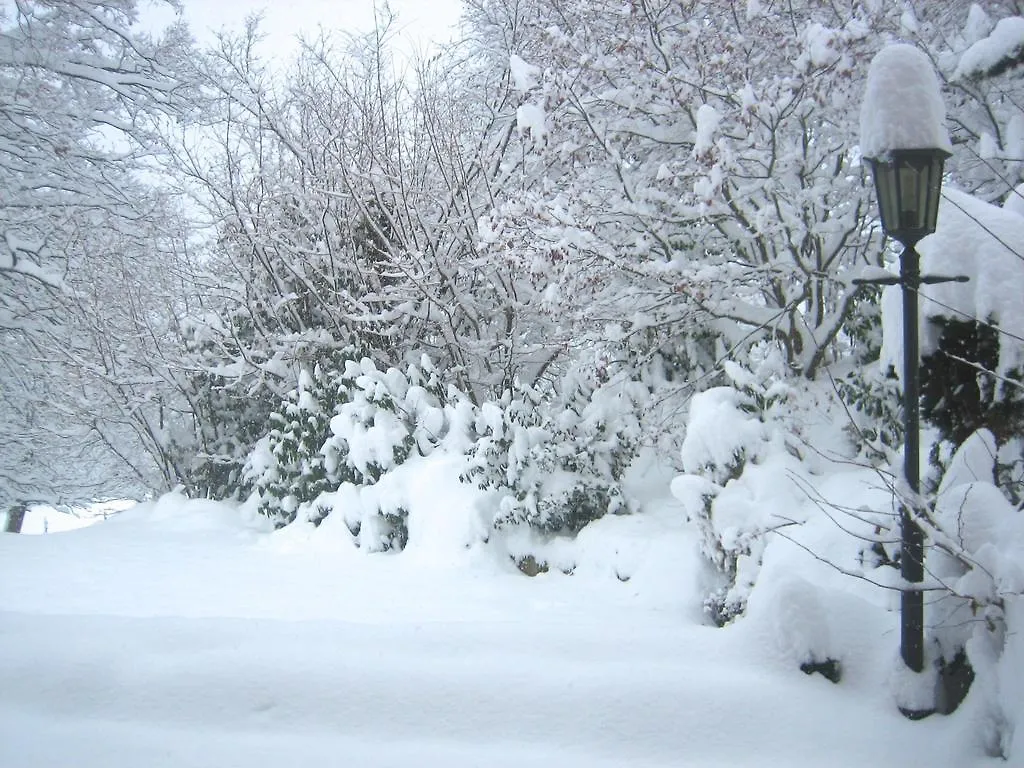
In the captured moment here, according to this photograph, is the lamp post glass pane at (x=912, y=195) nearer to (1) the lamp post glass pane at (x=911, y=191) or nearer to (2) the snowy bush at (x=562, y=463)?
(1) the lamp post glass pane at (x=911, y=191)

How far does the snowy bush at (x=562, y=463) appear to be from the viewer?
6.43 meters

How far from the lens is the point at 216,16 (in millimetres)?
10477

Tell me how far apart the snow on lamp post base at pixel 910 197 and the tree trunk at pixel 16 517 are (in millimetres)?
15636

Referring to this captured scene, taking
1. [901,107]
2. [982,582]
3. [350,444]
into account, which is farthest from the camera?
[350,444]

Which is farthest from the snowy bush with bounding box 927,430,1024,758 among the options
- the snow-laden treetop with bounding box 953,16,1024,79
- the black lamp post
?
the snow-laden treetop with bounding box 953,16,1024,79

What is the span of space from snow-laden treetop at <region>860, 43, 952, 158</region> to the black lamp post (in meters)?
0.06

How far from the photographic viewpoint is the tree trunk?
48.8 feet

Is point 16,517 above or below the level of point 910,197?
below

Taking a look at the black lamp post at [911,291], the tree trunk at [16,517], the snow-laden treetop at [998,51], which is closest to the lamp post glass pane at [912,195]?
the black lamp post at [911,291]

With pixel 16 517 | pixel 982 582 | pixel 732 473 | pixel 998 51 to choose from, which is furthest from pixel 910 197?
→ pixel 16 517

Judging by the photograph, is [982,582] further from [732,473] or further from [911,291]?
[732,473]

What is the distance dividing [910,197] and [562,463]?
12.4 ft

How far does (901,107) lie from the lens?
3432 millimetres

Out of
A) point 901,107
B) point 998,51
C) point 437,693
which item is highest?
point 998,51
